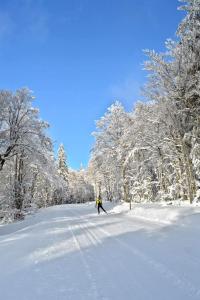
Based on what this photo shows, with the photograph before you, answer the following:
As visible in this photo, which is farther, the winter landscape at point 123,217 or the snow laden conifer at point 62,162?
the snow laden conifer at point 62,162

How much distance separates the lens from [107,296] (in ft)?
17.2

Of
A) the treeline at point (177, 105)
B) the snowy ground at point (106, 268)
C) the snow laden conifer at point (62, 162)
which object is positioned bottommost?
the snowy ground at point (106, 268)

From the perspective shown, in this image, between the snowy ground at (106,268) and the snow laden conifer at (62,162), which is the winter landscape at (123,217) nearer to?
the snowy ground at (106,268)

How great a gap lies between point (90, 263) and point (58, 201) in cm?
9015

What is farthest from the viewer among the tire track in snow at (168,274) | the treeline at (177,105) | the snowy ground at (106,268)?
the treeline at (177,105)

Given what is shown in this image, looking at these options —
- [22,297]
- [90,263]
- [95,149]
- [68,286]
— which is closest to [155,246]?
[90,263]

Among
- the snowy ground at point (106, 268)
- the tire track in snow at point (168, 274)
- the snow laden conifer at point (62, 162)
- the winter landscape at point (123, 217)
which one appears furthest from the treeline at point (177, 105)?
the snow laden conifer at point (62, 162)

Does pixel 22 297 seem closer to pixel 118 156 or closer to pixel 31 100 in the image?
pixel 31 100

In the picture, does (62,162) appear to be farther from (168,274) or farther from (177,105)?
(168,274)

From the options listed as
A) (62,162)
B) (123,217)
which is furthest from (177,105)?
(62,162)

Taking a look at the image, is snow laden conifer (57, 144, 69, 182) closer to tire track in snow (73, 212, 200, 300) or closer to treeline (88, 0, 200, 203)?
treeline (88, 0, 200, 203)

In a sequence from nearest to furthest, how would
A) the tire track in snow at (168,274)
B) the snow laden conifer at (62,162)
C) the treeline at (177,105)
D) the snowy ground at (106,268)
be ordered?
the tire track in snow at (168,274) < the snowy ground at (106,268) < the treeline at (177,105) < the snow laden conifer at (62,162)

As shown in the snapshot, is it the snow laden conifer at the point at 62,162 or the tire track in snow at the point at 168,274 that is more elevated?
the snow laden conifer at the point at 62,162

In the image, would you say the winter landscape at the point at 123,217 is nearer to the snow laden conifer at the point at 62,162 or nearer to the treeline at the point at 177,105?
the treeline at the point at 177,105
